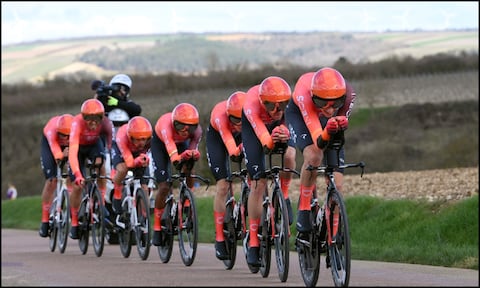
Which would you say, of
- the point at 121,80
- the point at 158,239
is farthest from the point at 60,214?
the point at 158,239

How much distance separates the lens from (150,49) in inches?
3816

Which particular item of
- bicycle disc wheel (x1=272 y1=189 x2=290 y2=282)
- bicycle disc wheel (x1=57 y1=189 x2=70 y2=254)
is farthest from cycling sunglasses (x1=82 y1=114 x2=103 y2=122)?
bicycle disc wheel (x1=272 y1=189 x2=290 y2=282)

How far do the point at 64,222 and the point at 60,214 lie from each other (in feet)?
1.18

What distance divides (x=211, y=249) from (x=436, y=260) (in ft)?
14.9

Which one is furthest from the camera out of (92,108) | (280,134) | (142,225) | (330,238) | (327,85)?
(92,108)

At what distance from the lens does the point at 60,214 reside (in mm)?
19000

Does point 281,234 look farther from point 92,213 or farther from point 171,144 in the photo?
point 92,213

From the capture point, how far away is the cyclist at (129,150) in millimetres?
16859

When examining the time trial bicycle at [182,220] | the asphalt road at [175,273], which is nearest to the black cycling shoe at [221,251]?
the asphalt road at [175,273]

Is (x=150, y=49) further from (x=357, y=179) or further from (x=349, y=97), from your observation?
(x=349, y=97)

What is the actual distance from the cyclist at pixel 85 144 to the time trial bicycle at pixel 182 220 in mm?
2082

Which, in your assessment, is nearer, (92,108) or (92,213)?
(92,108)

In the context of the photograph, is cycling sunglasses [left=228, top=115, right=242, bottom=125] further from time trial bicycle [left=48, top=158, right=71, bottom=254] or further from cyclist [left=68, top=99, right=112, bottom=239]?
time trial bicycle [left=48, top=158, right=71, bottom=254]

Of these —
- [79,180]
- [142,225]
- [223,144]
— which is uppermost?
[223,144]
